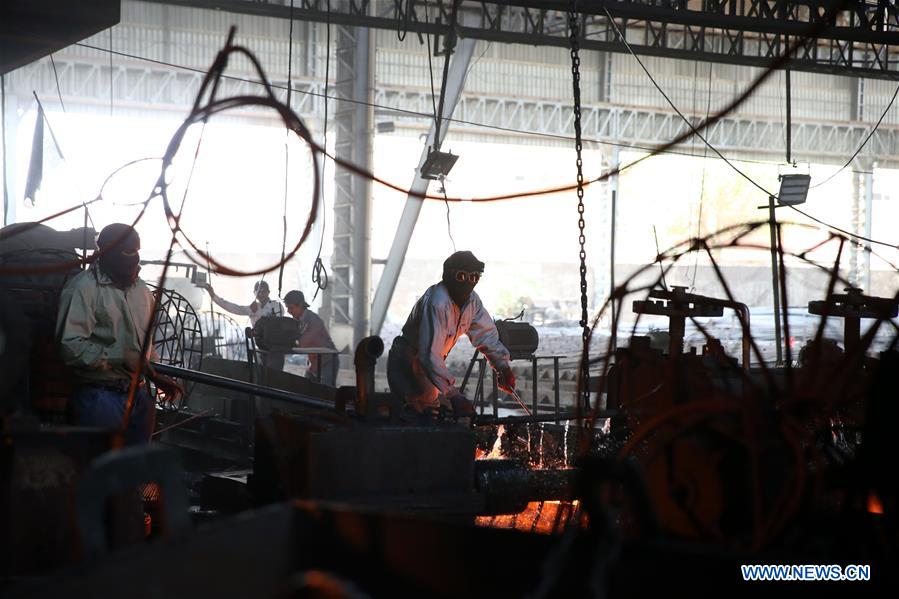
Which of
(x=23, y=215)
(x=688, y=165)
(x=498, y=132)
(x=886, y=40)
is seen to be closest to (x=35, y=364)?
(x=886, y=40)

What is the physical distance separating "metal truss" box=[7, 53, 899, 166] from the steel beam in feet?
5.10

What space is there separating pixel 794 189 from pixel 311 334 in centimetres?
810

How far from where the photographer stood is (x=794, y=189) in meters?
15.6

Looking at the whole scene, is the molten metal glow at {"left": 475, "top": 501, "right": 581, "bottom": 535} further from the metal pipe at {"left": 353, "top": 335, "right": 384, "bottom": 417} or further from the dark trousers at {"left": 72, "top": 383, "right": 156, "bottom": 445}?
the dark trousers at {"left": 72, "top": 383, "right": 156, "bottom": 445}

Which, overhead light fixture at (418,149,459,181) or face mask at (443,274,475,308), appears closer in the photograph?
face mask at (443,274,475,308)

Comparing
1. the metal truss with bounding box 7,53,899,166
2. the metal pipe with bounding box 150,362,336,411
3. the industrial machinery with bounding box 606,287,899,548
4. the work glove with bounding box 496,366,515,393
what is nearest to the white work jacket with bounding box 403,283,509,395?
the work glove with bounding box 496,366,515,393

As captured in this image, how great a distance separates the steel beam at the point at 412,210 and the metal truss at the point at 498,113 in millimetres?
1555

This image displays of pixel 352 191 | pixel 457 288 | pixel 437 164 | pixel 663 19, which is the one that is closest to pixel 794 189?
pixel 663 19

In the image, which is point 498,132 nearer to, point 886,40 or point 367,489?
point 886,40

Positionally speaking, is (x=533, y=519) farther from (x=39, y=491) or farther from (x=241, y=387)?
(x=39, y=491)

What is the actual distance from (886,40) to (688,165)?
23456mm

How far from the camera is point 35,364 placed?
565cm

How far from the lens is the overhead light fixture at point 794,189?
50.6 feet

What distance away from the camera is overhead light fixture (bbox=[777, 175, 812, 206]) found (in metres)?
15.4
